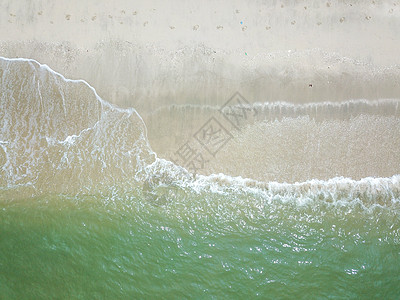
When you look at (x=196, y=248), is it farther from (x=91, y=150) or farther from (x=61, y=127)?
(x=61, y=127)

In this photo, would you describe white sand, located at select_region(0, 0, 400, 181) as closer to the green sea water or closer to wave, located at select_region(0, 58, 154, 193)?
wave, located at select_region(0, 58, 154, 193)

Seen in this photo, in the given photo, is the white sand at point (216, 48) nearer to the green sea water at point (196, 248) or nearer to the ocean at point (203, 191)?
the ocean at point (203, 191)

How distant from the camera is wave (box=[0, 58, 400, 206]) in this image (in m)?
6.20

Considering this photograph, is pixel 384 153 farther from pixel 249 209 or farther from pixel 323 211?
pixel 249 209

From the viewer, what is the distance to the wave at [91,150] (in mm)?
6195

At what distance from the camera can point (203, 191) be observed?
620 centimetres

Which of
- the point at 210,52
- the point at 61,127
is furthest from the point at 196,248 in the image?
the point at 210,52

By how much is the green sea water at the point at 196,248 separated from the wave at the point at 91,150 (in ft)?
0.67

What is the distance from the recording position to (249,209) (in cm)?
611

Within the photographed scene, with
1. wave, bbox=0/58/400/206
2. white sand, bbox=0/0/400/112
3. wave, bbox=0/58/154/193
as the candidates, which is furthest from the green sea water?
white sand, bbox=0/0/400/112

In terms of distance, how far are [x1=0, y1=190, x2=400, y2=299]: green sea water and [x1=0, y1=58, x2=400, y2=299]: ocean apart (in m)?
0.02

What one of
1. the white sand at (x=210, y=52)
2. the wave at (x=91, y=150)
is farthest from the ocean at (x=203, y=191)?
the white sand at (x=210, y=52)

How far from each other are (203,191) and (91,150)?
204 centimetres

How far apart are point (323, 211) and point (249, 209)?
1238 mm
